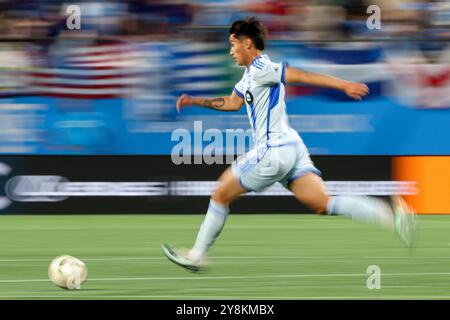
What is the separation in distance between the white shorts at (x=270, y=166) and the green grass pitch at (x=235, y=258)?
2.56 feet

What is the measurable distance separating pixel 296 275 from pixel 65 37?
23.6ft

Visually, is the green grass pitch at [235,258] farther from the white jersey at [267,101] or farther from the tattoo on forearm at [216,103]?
the tattoo on forearm at [216,103]

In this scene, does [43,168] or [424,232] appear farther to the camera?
[43,168]

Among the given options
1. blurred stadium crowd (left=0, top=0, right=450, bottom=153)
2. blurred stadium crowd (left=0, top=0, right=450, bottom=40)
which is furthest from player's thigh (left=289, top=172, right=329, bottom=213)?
blurred stadium crowd (left=0, top=0, right=450, bottom=40)

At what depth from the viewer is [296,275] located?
9.66m

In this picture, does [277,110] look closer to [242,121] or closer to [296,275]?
[296,275]

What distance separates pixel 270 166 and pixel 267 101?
1.67 feet

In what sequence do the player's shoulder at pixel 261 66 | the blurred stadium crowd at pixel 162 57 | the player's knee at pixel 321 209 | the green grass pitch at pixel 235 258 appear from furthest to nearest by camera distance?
the blurred stadium crowd at pixel 162 57 → the player's knee at pixel 321 209 → the player's shoulder at pixel 261 66 → the green grass pitch at pixel 235 258

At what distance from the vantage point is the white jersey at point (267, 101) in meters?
9.13

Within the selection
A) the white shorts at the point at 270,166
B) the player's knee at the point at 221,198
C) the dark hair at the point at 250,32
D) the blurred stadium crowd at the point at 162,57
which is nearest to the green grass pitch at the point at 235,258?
the player's knee at the point at 221,198

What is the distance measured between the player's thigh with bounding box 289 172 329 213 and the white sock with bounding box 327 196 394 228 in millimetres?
83

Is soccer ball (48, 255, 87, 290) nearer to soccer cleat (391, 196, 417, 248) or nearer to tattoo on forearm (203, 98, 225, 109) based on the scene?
tattoo on forearm (203, 98, 225, 109)

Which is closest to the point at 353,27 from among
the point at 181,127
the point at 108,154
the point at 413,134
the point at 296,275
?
the point at 413,134

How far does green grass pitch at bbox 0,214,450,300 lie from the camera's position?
8.67 m
